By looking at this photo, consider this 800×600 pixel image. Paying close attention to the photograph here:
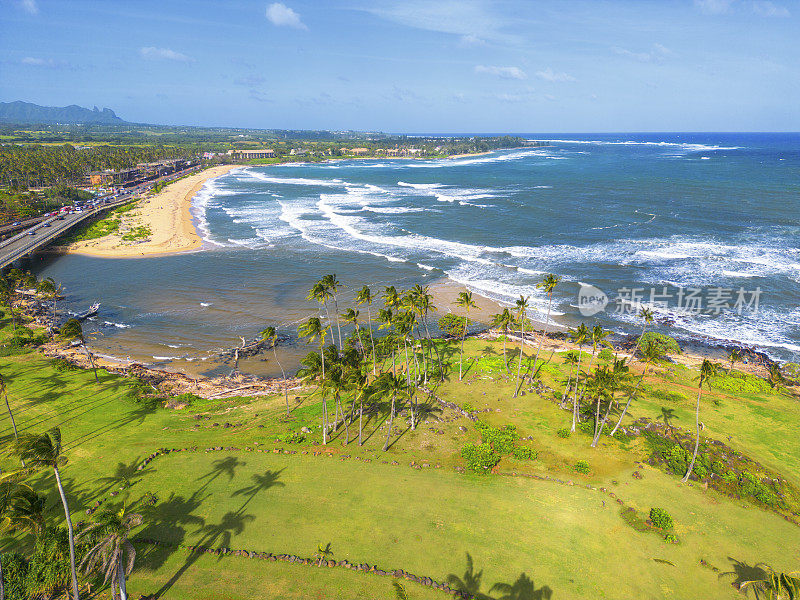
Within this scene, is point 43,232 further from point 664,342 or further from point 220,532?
point 664,342

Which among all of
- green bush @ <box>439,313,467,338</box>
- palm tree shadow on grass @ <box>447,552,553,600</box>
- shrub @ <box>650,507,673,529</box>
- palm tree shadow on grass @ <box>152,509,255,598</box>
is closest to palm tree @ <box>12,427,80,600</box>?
palm tree shadow on grass @ <box>152,509,255,598</box>

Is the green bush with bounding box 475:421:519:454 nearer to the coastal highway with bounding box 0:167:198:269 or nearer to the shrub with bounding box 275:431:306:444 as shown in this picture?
the shrub with bounding box 275:431:306:444

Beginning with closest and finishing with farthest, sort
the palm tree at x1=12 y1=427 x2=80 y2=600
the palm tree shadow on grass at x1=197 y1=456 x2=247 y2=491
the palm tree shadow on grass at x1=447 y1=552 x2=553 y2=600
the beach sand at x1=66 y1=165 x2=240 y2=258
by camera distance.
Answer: the palm tree at x1=12 y1=427 x2=80 y2=600
the palm tree shadow on grass at x1=447 y1=552 x2=553 y2=600
the palm tree shadow on grass at x1=197 y1=456 x2=247 y2=491
the beach sand at x1=66 y1=165 x2=240 y2=258

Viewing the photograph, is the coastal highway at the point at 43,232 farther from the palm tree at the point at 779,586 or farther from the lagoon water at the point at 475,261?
the palm tree at the point at 779,586

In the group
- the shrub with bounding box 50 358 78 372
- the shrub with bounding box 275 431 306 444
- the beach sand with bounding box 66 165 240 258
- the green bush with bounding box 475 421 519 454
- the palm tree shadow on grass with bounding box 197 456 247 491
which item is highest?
the beach sand with bounding box 66 165 240 258

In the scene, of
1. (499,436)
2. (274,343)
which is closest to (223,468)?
(274,343)

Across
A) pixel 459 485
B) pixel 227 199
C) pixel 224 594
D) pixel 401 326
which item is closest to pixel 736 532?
pixel 459 485
